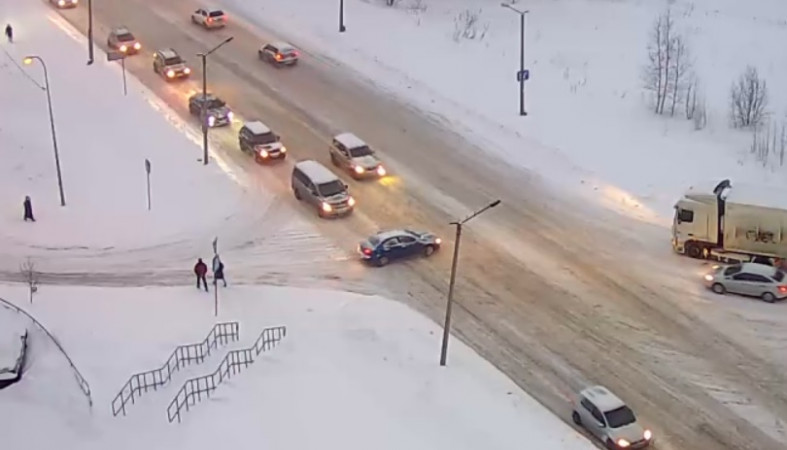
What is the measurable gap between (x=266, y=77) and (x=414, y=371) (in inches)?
1143

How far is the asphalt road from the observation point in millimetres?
36938

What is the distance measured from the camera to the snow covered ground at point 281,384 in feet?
112

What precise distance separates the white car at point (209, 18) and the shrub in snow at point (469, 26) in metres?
13.5

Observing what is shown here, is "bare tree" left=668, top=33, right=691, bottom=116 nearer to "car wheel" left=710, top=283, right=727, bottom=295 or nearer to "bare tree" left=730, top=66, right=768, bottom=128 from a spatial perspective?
"bare tree" left=730, top=66, right=768, bottom=128

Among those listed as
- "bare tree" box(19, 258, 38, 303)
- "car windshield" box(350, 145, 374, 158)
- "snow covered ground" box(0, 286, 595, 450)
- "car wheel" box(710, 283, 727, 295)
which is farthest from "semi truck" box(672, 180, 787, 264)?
"bare tree" box(19, 258, 38, 303)

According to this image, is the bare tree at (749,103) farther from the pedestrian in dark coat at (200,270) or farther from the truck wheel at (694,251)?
the pedestrian in dark coat at (200,270)

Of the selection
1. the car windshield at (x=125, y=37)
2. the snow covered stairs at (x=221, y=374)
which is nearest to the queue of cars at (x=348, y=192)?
the car windshield at (x=125, y=37)

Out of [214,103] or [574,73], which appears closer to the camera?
[214,103]

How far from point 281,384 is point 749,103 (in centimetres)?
3000

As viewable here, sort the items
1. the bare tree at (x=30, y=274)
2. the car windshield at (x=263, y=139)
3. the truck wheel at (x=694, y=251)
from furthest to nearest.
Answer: the car windshield at (x=263, y=139) < the truck wheel at (x=694, y=251) < the bare tree at (x=30, y=274)

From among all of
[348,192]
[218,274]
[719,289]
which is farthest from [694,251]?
[218,274]

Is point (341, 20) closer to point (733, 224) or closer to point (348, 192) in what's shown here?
point (348, 192)

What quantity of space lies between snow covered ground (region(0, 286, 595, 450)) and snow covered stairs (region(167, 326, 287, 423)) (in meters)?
0.29

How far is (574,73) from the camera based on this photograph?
209 feet
